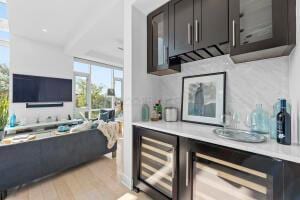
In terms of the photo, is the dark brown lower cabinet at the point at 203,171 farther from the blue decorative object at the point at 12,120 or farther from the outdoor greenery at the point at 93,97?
the outdoor greenery at the point at 93,97

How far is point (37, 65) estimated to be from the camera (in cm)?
449

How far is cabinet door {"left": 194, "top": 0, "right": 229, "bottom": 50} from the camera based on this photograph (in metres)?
1.32

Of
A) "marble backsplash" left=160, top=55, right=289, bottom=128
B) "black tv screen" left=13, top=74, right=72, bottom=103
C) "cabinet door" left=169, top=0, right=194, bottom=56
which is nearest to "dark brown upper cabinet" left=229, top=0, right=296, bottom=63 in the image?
"marble backsplash" left=160, top=55, right=289, bottom=128

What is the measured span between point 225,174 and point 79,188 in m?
1.81

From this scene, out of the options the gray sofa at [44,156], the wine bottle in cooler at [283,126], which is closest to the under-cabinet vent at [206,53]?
the wine bottle in cooler at [283,126]

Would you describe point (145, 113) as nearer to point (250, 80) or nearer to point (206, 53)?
point (206, 53)

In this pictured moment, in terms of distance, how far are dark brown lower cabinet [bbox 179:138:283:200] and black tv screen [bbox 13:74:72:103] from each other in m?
4.86

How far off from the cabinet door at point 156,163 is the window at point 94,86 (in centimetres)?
328

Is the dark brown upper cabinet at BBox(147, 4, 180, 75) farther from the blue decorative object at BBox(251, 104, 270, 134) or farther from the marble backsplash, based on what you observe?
the blue decorative object at BBox(251, 104, 270, 134)

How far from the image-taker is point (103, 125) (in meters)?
2.75

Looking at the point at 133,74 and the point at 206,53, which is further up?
the point at 206,53

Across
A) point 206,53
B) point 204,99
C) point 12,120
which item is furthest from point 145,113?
point 12,120

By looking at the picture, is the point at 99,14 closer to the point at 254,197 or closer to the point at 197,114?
the point at 197,114

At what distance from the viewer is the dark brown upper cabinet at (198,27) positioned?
135 cm
